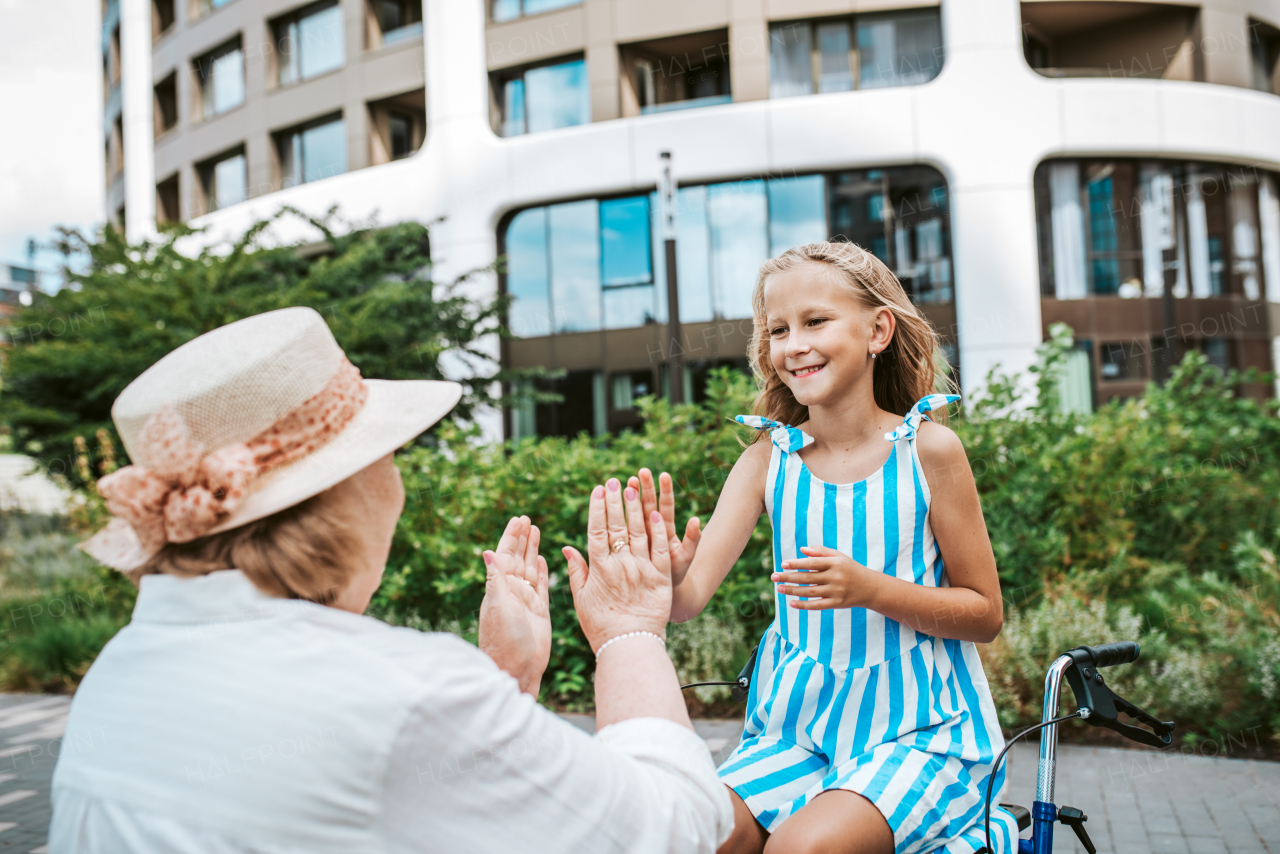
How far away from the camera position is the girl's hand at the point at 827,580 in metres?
1.67

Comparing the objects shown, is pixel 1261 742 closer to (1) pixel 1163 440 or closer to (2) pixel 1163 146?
(1) pixel 1163 440

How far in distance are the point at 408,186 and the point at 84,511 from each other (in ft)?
38.4

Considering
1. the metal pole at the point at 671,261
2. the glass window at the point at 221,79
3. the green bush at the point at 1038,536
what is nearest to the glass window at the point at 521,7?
the metal pole at the point at 671,261

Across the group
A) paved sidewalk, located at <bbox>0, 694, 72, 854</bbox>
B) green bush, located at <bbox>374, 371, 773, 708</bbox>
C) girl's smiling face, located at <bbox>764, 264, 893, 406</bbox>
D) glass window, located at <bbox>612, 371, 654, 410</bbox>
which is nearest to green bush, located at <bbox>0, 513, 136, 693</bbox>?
paved sidewalk, located at <bbox>0, 694, 72, 854</bbox>

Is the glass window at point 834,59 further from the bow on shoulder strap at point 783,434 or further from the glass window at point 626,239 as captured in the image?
the bow on shoulder strap at point 783,434

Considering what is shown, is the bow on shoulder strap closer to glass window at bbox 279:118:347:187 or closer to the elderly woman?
the elderly woman

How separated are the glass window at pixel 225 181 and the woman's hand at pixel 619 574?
24115mm

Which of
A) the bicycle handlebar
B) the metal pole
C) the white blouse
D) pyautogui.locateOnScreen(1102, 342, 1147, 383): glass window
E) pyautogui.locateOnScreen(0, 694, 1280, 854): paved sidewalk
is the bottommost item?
pyautogui.locateOnScreen(0, 694, 1280, 854): paved sidewalk

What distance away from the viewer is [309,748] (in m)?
1.02

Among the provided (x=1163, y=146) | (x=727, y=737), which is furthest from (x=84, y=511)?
(x=1163, y=146)

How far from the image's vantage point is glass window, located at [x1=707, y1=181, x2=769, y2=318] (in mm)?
17703

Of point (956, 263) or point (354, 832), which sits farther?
point (956, 263)

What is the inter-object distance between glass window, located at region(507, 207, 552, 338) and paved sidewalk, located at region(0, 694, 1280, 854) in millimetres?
14917

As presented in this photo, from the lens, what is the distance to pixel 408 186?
1939 cm
